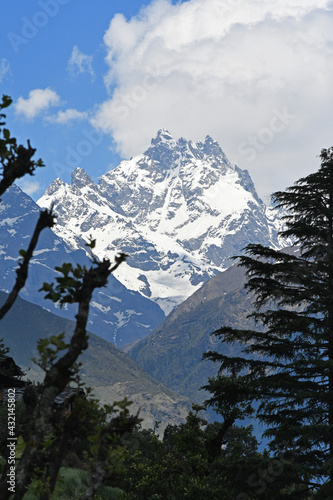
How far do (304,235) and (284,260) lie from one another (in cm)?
161

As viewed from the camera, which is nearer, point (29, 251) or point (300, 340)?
point (29, 251)

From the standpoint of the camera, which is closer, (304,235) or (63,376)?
(63,376)

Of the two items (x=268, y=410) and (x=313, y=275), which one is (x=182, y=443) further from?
(x=313, y=275)

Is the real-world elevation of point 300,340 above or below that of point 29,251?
above

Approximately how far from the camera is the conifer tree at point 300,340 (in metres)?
18.1

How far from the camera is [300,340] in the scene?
63.8ft

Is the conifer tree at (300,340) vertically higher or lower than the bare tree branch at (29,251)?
higher

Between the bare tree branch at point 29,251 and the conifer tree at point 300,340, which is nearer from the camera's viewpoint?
the bare tree branch at point 29,251

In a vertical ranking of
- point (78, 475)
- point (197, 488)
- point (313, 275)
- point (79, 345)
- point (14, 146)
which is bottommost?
point (78, 475)

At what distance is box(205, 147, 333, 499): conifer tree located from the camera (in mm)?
18062

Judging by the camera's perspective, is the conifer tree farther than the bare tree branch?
Yes

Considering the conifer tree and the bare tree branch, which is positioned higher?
the conifer tree

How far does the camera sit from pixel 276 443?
1806 cm

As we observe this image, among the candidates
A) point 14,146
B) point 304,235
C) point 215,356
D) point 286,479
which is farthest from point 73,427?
point 304,235
